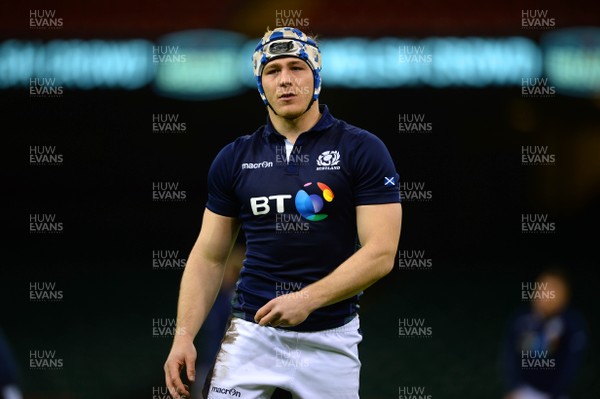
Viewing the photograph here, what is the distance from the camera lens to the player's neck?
3.76 metres

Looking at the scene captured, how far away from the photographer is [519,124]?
30.3 ft

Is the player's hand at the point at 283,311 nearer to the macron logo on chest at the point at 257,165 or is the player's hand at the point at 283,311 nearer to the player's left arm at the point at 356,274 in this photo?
the player's left arm at the point at 356,274

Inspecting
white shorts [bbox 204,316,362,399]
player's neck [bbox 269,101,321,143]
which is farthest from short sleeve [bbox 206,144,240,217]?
white shorts [bbox 204,316,362,399]

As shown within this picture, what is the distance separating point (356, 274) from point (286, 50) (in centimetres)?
92

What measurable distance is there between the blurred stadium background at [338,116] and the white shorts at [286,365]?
485 centimetres

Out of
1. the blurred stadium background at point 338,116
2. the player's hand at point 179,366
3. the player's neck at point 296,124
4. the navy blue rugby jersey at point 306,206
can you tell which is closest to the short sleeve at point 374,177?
the navy blue rugby jersey at point 306,206

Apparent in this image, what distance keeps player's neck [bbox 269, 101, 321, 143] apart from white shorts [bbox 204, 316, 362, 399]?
712 mm

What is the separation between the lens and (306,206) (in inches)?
141

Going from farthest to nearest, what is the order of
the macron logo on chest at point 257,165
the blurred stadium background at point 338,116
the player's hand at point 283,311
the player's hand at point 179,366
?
1. the blurred stadium background at point 338,116
2. the macron logo on chest at point 257,165
3. the player's hand at point 179,366
4. the player's hand at point 283,311

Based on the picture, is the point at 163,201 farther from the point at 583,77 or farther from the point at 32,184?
the point at 583,77

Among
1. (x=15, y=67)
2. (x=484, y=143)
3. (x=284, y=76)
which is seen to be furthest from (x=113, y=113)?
(x=284, y=76)

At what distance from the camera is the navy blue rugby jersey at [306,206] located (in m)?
3.57

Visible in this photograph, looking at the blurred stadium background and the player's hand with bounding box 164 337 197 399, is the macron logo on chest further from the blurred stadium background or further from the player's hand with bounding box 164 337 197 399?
the blurred stadium background

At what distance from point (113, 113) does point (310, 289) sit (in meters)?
6.40
